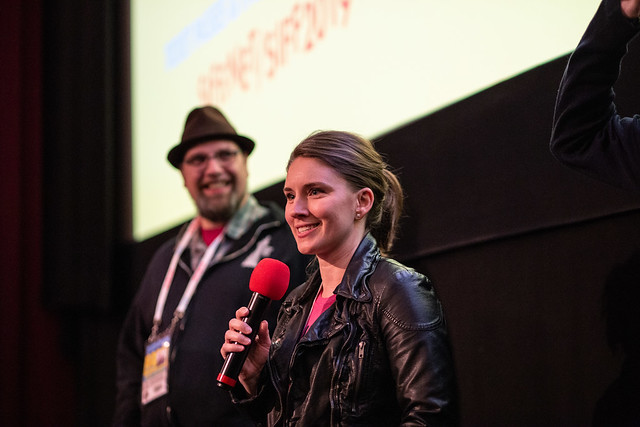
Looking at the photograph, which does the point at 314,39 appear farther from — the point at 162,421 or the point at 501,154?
the point at 162,421

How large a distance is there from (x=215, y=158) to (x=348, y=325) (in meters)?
1.39

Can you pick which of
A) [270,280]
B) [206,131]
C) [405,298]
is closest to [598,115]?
[405,298]

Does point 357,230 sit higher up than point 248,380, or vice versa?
point 357,230

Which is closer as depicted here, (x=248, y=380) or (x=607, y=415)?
(x=607, y=415)

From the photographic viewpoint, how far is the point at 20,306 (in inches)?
169

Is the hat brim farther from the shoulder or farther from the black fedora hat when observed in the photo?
the shoulder

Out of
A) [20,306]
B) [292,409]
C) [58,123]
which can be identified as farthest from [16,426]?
[292,409]

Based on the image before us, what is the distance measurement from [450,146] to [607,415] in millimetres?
858

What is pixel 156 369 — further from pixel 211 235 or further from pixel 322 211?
pixel 322 211

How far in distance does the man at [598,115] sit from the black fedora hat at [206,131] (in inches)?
60.8

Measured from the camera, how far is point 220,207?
2660 millimetres

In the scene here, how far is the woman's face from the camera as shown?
5.17ft

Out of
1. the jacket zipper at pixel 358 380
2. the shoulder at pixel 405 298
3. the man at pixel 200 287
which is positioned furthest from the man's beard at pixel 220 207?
the jacket zipper at pixel 358 380

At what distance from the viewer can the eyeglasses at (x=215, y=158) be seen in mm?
2715
